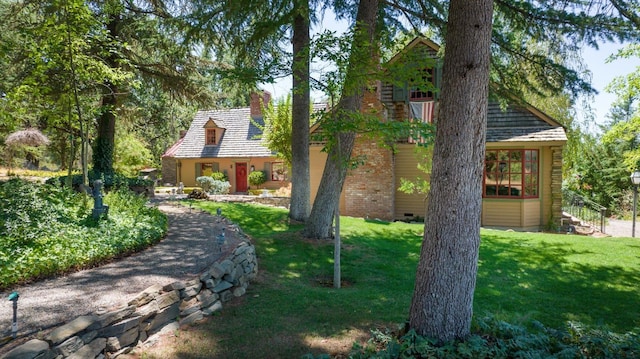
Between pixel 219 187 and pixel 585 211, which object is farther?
pixel 219 187

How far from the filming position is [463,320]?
387cm

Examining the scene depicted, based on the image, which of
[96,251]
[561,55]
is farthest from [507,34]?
[96,251]

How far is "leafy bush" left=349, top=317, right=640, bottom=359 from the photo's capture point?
3436 millimetres

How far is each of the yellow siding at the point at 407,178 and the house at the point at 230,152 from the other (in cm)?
1117

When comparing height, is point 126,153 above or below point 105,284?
above

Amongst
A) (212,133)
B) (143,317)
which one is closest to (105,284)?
(143,317)

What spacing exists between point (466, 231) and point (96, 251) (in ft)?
17.0

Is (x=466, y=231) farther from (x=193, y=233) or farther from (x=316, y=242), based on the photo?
(x=193, y=233)

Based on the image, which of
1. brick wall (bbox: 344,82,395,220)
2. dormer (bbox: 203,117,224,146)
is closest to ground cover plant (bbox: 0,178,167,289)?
brick wall (bbox: 344,82,395,220)

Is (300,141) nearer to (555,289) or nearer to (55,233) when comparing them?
(55,233)

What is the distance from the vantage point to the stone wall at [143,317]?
332 centimetres

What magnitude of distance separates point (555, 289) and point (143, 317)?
6.59 metres

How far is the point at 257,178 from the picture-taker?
2555 centimetres

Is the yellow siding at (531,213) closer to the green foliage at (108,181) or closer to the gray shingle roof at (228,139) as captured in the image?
the green foliage at (108,181)
